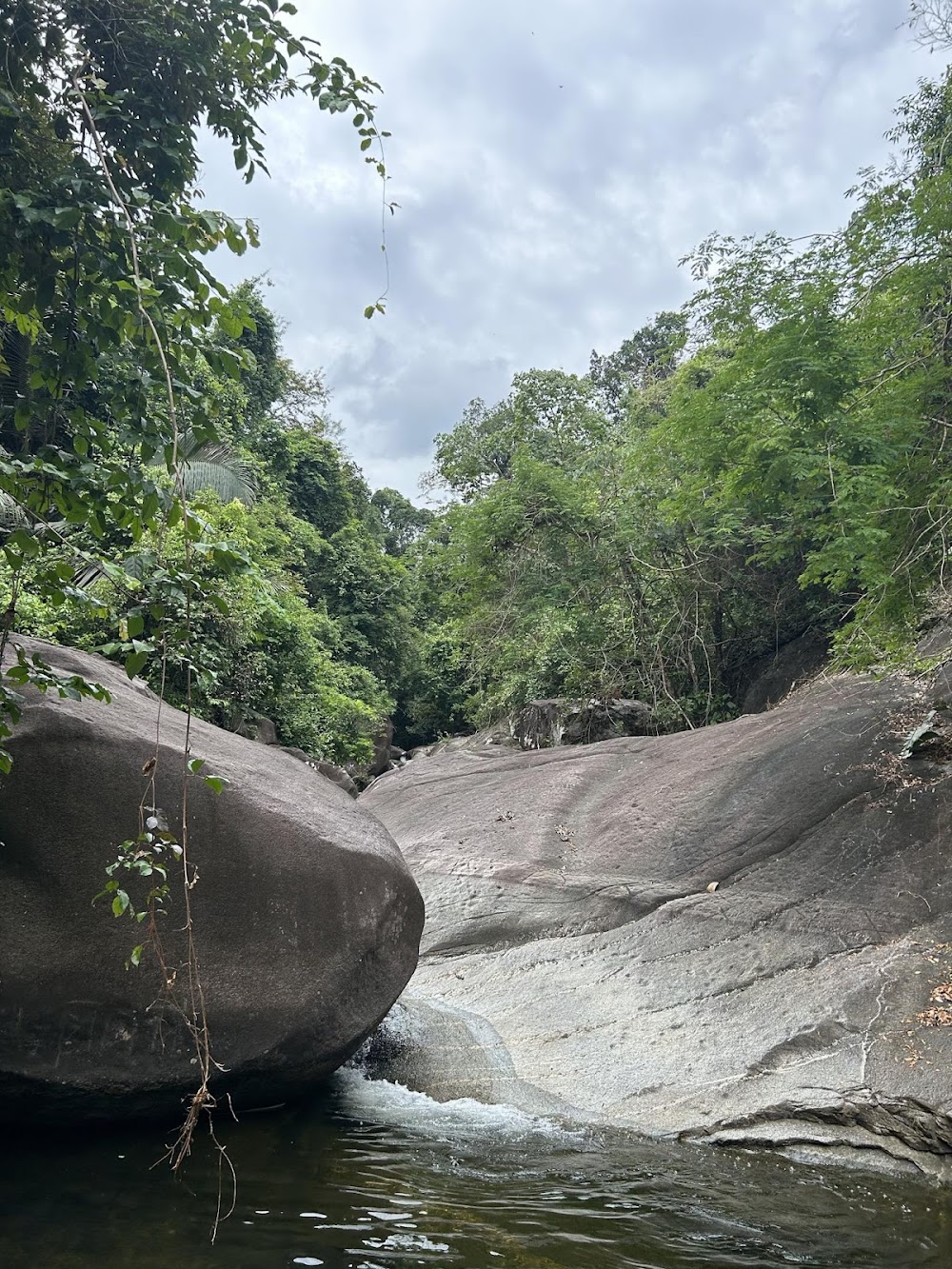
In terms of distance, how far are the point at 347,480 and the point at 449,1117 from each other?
85.4 feet

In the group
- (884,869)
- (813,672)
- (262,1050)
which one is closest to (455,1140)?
(262,1050)

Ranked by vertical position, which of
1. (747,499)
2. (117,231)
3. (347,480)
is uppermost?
(347,480)

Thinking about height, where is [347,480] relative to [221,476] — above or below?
above

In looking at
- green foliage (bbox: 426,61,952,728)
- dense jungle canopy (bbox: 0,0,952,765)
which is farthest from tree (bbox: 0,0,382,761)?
green foliage (bbox: 426,61,952,728)

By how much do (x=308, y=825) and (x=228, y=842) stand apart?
54 cm

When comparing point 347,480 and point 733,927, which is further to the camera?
point 347,480

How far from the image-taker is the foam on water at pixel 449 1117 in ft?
16.3

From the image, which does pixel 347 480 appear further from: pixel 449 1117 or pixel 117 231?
pixel 117 231

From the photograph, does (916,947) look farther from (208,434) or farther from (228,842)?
(208,434)

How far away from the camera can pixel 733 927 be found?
689cm

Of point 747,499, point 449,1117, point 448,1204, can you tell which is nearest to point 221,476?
point 747,499

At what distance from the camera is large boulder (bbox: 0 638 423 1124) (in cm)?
453

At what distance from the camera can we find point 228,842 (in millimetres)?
5258

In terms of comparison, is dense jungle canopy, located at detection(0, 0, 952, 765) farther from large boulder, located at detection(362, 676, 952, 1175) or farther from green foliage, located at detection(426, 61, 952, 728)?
→ large boulder, located at detection(362, 676, 952, 1175)
